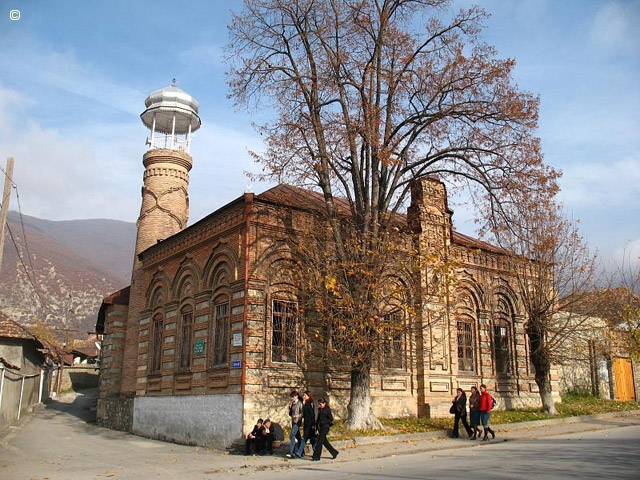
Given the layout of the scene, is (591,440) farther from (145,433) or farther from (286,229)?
(145,433)

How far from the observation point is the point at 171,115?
30766mm

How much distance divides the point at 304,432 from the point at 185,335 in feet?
28.0

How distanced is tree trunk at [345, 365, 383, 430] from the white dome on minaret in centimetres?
1789

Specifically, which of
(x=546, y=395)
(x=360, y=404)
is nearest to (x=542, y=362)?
(x=546, y=395)

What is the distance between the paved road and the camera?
35.7 ft

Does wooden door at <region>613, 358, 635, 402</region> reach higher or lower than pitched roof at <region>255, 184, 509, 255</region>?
lower

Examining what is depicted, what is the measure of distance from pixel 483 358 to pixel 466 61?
11607 millimetres

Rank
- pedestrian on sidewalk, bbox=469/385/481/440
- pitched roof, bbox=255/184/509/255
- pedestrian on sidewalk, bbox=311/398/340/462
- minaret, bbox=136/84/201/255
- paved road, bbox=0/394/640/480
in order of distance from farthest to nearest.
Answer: minaret, bbox=136/84/201/255 < pitched roof, bbox=255/184/509/255 < pedestrian on sidewalk, bbox=469/385/481/440 < pedestrian on sidewalk, bbox=311/398/340/462 < paved road, bbox=0/394/640/480

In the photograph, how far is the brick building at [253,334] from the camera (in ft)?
58.5

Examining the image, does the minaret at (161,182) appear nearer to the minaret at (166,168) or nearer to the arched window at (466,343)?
the minaret at (166,168)

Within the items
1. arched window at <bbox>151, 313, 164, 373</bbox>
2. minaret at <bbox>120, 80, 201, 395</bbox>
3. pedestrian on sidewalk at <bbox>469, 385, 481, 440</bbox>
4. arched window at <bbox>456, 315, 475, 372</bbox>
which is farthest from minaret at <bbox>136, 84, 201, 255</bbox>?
pedestrian on sidewalk at <bbox>469, 385, 481, 440</bbox>

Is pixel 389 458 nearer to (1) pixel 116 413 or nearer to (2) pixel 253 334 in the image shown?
(2) pixel 253 334

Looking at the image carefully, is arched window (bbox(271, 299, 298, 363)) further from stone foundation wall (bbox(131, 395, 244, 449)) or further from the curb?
the curb

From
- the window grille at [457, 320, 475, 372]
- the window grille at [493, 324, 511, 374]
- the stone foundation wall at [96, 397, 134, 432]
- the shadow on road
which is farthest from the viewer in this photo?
the shadow on road
